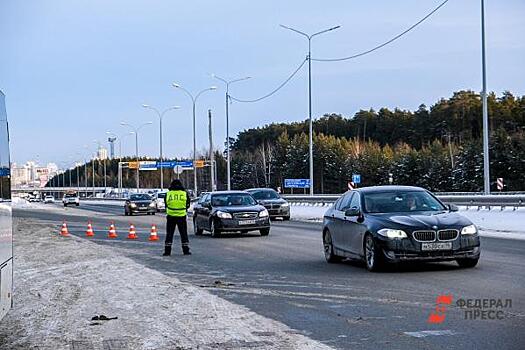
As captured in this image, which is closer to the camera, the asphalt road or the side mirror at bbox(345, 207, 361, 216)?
the asphalt road

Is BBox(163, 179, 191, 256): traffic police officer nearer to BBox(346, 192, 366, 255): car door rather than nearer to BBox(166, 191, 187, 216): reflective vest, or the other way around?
BBox(166, 191, 187, 216): reflective vest

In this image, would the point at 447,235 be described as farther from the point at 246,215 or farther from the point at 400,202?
the point at 246,215

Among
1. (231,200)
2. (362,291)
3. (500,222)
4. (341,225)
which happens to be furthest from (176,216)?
(500,222)

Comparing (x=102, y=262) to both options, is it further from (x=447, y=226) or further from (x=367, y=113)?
(x=367, y=113)

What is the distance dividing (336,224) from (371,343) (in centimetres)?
772

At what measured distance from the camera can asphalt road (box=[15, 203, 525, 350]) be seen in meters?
8.23

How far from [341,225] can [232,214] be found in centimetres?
1016

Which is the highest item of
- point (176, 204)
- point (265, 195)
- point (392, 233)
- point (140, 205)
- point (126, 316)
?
point (176, 204)

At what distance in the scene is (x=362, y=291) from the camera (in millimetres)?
11547

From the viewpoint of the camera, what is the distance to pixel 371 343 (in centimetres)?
793

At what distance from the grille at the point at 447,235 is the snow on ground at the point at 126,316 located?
155 inches

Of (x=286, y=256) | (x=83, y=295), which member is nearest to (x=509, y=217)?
(x=286, y=256)

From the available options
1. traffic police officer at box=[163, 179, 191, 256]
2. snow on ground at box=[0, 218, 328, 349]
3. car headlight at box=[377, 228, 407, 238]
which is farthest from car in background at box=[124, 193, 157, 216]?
car headlight at box=[377, 228, 407, 238]

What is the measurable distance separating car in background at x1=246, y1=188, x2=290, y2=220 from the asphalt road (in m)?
18.0
